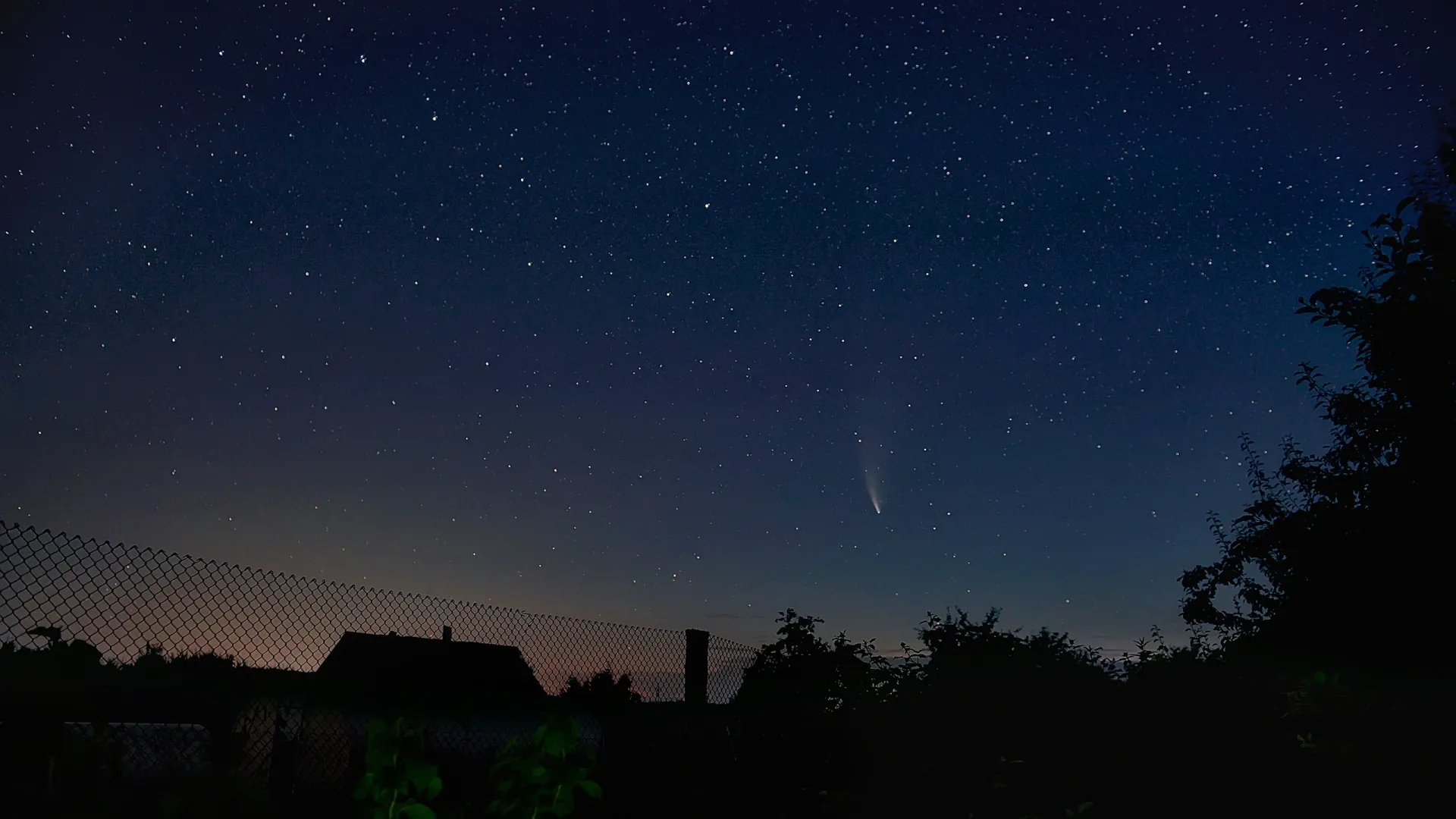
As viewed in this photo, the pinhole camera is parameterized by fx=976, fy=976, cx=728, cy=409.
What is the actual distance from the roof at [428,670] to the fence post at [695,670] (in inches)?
44.9

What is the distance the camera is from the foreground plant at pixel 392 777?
360 cm

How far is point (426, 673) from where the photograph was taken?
1059 cm

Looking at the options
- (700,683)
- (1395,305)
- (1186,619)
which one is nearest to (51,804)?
(700,683)

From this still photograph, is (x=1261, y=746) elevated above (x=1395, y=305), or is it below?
below

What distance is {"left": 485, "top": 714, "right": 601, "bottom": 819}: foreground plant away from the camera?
392 centimetres

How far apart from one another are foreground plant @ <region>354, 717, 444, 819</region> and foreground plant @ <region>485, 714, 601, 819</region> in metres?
0.34

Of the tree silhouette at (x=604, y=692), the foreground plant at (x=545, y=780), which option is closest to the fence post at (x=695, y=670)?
the tree silhouette at (x=604, y=692)

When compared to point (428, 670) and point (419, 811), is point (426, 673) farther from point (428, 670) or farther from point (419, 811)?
point (419, 811)

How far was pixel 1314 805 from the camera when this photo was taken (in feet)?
22.6

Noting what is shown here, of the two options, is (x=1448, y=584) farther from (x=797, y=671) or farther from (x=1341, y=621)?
(x=797, y=671)

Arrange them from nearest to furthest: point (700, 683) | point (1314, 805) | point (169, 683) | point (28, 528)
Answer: point (28, 528)
point (169, 683)
point (1314, 805)
point (700, 683)

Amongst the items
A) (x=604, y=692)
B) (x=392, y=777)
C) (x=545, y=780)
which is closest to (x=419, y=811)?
(x=392, y=777)

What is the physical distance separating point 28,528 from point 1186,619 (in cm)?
1557

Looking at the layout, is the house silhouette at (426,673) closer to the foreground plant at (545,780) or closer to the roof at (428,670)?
the roof at (428,670)
